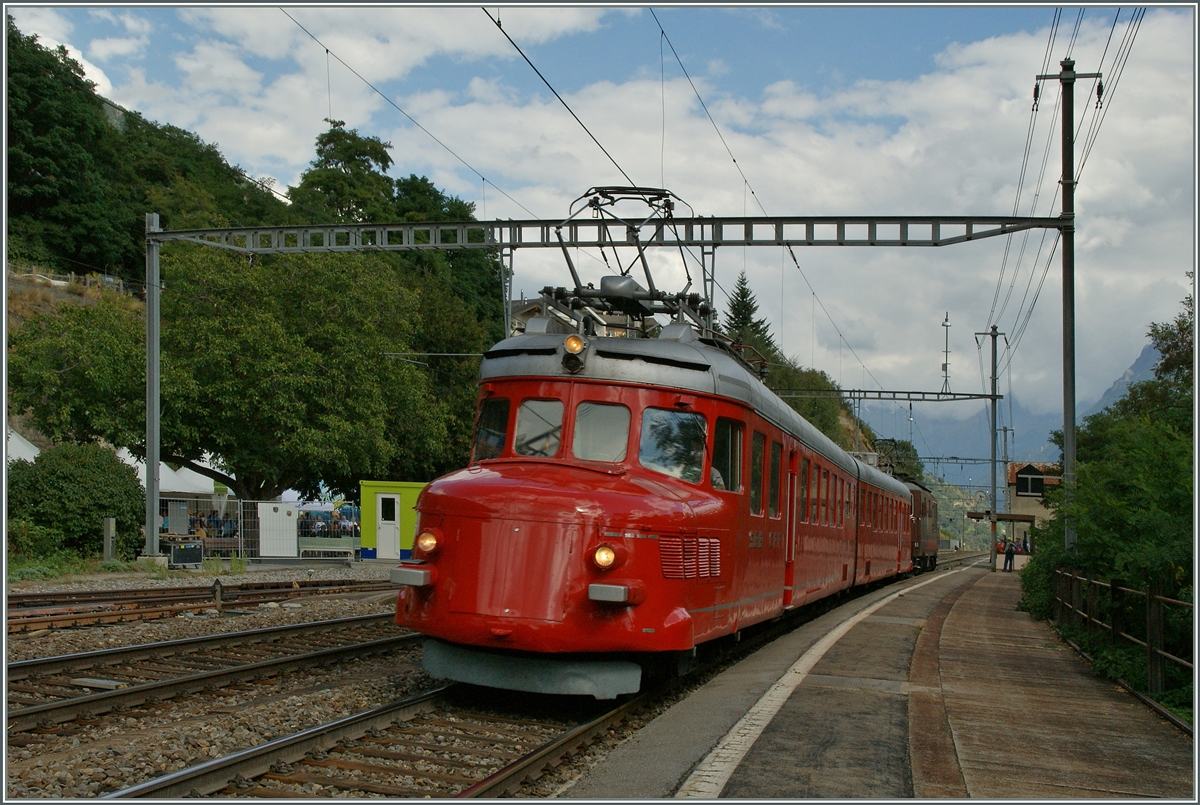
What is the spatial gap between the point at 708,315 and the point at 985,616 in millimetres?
9785

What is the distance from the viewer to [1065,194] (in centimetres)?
2022

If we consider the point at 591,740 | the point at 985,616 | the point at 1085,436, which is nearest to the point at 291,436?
the point at 985,616

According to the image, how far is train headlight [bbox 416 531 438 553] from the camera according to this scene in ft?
28.3

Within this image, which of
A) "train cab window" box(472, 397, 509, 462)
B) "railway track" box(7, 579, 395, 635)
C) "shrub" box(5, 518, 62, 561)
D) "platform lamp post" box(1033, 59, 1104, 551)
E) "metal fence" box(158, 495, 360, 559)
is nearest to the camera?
"train cab window" box(472, 397, 509, 462)

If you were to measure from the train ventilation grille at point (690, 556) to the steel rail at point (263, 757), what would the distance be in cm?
231

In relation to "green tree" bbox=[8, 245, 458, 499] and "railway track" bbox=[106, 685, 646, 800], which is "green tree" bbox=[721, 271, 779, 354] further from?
→ "railway track" bbox=[106, 685, 646, 800]

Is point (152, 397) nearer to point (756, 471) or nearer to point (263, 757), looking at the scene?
point (756, 471)

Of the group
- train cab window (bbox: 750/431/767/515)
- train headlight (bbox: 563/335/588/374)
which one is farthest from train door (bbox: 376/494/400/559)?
train headlight (bbox: 563/335/588/374)

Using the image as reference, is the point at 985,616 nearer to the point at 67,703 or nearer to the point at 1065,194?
the point at 1065,194

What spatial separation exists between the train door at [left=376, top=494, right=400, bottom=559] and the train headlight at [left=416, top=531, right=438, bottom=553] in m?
28.1

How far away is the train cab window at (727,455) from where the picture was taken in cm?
1015

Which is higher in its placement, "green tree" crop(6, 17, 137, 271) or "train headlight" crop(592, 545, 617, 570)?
"green tree" crop(6, 17, 137, 271)

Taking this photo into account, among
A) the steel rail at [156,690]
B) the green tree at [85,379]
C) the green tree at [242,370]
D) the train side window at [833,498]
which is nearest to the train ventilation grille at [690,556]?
the steel rail at [156,690]

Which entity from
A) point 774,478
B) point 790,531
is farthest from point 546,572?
point 790,531
